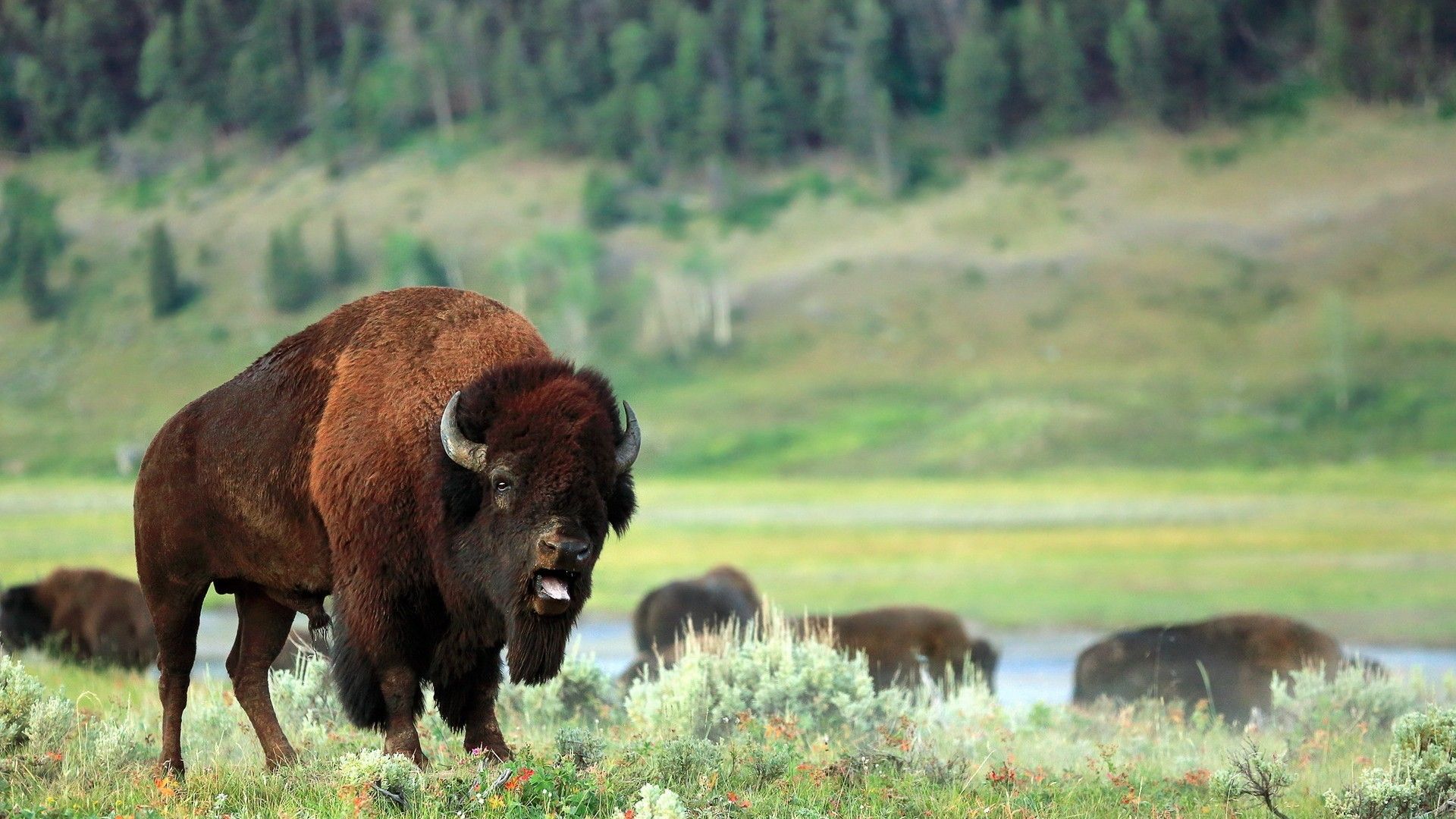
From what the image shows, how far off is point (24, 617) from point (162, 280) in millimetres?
68281

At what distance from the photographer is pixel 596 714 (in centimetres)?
1130

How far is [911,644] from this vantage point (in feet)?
51.5

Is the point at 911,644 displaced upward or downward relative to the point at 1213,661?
upward

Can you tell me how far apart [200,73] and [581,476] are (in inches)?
3952

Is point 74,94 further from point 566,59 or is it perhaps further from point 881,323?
point 881,323

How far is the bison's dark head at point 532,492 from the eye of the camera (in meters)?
6.80

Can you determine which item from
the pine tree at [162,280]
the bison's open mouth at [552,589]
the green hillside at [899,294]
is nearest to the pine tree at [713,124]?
the green hillside at [899,294]

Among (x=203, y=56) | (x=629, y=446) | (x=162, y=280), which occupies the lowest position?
(x=162, y=280)

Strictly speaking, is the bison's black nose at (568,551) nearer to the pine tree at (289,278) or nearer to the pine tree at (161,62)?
the pine tree at (289,278)

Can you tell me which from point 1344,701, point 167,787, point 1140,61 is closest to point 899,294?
point 1140,61

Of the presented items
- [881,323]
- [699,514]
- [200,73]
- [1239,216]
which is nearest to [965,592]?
[699,514]

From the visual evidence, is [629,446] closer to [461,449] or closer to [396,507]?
[461,449]

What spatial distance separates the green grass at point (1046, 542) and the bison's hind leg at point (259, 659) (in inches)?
929

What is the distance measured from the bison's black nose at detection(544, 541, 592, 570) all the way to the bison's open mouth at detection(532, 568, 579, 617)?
2.3 inches
